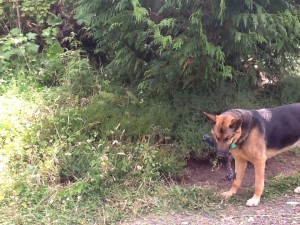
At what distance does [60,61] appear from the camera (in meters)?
7.91

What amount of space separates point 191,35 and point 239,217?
8.18 ft

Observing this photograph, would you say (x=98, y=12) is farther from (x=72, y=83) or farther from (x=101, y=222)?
(x=101, y=222)

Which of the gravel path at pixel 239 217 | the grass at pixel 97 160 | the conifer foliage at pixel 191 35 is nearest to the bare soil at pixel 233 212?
the gravel path at pixel 239 217

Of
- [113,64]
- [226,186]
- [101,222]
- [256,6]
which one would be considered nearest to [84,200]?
[101,222]

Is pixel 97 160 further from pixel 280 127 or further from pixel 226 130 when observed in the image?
pixel 280 127

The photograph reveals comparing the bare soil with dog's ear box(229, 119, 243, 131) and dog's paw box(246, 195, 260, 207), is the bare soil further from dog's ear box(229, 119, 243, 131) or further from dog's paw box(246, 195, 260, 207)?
dog's ear box(229, 119, 243, 131)

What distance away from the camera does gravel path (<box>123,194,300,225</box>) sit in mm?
4840

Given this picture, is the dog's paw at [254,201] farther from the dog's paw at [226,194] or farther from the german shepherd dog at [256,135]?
the dog's paw at [226,194]

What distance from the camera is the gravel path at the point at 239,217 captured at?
4.84 m

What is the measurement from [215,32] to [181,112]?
1257 mm

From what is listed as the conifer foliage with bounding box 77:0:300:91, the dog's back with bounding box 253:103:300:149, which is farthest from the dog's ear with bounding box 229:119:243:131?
the conifer foliage with bounding box 77:0:300:91

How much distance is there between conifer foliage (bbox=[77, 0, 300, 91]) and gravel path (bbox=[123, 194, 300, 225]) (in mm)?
1882

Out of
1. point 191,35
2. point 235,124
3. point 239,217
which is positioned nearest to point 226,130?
point 235,124

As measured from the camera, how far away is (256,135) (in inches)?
208
